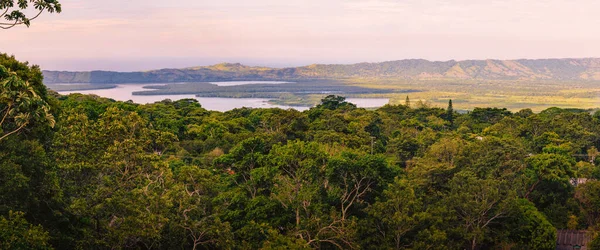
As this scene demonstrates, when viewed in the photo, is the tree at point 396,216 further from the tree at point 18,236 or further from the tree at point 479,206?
the tree at point 18,236

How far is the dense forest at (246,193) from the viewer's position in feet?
43.7

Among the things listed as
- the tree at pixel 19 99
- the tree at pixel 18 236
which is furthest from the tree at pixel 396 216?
the tree at pixel 19 99

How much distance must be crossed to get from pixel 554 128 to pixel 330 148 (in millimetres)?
20852

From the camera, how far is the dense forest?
43.7 ft

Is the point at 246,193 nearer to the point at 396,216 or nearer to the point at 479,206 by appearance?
the point at 396,216

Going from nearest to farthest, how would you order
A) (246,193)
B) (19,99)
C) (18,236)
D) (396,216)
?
(19,99) < (18,236) < (396,216) < (246,193)

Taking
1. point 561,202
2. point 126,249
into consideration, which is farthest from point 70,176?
point 561,202

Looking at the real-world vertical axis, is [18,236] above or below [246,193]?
above

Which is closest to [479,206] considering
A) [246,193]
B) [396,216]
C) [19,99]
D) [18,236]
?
[396,216]

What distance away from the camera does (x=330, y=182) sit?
18.4m

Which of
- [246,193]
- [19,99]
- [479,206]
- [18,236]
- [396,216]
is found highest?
[19,99]

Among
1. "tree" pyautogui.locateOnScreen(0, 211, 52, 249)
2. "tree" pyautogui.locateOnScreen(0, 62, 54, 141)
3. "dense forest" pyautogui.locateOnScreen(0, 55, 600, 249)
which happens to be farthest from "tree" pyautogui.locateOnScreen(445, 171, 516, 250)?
"tree" pyautogui.locateOnScreen(0, 62, 54, 141)

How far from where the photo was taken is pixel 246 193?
19203mm

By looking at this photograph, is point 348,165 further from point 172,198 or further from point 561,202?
point 561,202
